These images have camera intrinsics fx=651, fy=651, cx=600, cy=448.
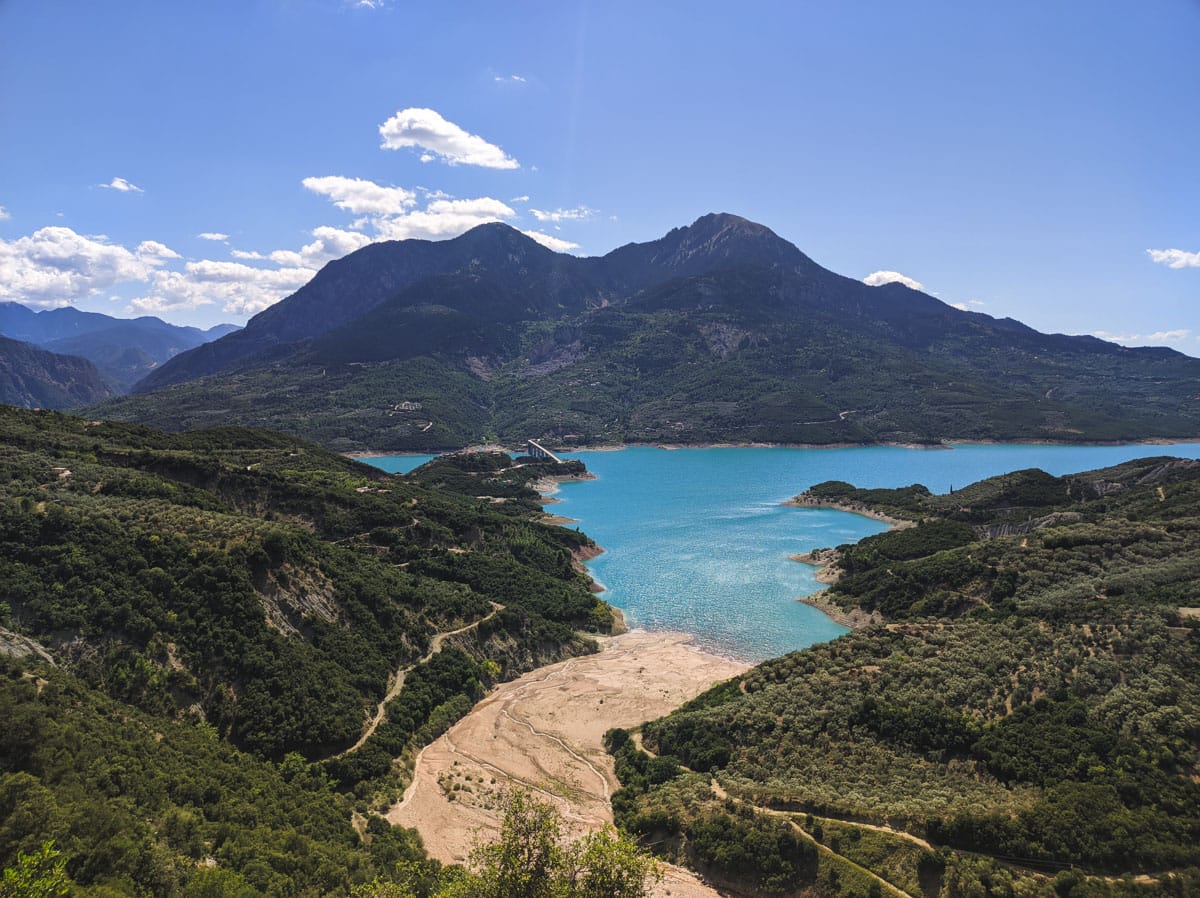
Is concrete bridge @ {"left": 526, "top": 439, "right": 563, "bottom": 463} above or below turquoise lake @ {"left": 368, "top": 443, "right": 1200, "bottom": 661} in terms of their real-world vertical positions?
above

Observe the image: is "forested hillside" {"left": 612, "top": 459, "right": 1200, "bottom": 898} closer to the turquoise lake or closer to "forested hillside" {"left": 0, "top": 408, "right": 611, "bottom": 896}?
"forested hillside" {"left": 0, "top": 408, "right": 611, "bottom": 896}

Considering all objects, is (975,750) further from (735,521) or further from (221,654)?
(735,521)

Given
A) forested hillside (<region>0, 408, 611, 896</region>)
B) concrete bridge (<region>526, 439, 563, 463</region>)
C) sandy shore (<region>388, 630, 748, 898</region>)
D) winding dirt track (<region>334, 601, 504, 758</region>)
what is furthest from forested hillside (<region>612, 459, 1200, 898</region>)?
concrete bridge (<region>526, 439, 563, 463</region>)

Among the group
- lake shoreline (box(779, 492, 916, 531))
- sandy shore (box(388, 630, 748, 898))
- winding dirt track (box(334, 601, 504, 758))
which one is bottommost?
sandy shore (box(388, 630, 748, 898))

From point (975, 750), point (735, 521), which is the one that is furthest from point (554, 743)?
point (735, 521)

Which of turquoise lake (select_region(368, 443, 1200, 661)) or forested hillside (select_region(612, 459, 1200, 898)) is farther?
turquoise lake (select_region(368, 443, 1200, 661))

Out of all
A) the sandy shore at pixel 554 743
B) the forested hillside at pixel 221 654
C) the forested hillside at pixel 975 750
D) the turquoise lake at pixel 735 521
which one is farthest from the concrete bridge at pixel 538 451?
the forested hillside at pixel 975 750
